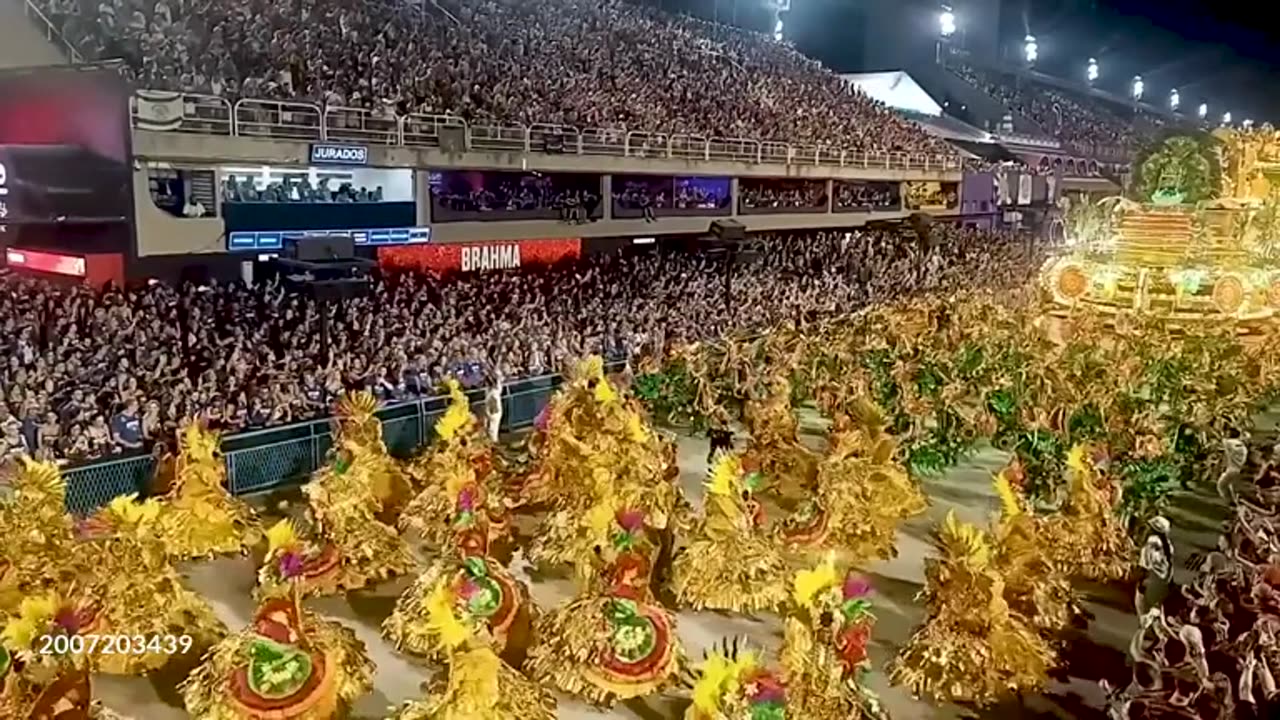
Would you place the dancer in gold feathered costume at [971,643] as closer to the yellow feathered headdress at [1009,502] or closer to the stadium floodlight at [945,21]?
the yellow feathered headdress at [1009,502]

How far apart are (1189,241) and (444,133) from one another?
10.7 meters

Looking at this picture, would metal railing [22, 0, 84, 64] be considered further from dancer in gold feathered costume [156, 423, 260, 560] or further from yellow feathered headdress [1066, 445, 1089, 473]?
yellow feathered headdress [1066, 445, 1089, 473]

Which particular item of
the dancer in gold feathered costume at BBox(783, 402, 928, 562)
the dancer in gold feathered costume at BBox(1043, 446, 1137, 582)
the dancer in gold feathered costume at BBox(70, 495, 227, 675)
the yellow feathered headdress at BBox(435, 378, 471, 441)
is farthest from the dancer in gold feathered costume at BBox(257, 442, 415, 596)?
the dancer in gold feathered costume at BBox(1043, 446, 1137, 582)

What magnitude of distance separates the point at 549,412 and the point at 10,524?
4773 mm

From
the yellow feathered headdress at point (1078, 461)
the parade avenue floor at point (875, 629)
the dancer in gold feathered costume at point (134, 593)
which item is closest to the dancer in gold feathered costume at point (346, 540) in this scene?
the parade avenue floor at point (875, 629)

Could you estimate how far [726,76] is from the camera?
2753cm

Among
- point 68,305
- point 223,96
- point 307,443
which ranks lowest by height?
point 307,443

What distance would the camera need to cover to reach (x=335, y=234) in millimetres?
14656

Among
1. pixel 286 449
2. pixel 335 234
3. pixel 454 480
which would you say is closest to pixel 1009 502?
pixel 454 480

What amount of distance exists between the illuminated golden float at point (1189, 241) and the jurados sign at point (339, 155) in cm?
1006

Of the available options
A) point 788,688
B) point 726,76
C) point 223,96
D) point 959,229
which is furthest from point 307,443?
point 959,229

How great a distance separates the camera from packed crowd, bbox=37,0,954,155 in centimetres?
1413

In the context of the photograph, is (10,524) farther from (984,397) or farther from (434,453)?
(984,397)

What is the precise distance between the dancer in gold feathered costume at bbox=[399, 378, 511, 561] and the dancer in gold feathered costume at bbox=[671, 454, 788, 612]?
60.3 inches
